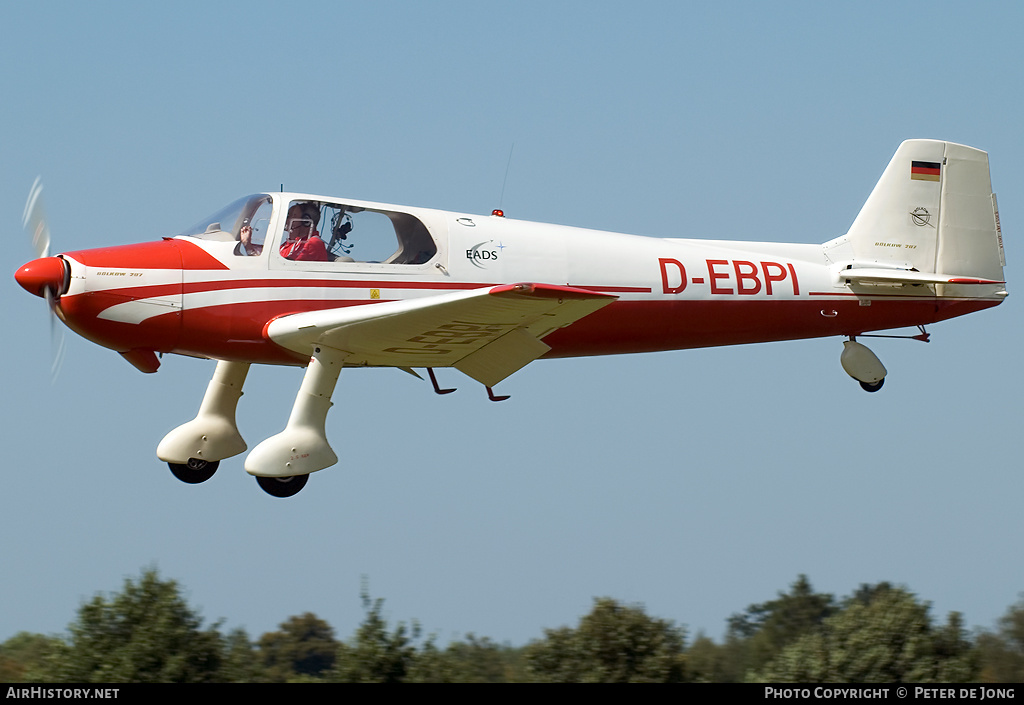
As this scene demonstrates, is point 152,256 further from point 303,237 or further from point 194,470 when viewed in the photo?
point 194,470

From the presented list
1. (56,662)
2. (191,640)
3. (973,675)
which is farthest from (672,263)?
(56,662)

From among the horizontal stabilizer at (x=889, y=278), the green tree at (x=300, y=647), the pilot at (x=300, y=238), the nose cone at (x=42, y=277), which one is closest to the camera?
the nose cone at (x=42, y=277)

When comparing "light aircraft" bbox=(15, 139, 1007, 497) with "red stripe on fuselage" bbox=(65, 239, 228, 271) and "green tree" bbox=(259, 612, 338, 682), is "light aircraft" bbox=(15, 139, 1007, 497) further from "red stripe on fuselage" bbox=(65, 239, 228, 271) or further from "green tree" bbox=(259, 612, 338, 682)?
"green tree" bbox=(259, 612, 338, 682)

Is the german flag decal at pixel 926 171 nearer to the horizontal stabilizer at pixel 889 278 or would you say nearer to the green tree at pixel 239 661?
the horizontal stabilizer at pixel 889 278

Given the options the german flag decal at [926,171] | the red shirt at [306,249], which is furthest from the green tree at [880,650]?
the red shirt at [306,249]

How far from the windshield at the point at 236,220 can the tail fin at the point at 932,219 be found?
542 cm

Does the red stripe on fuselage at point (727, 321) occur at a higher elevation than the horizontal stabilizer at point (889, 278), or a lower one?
lower

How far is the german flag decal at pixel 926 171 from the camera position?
12797 millimetres

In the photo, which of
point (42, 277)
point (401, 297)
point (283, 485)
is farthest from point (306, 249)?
point (42, 277)

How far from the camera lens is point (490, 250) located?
34.8 feet

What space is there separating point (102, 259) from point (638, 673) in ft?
20.7

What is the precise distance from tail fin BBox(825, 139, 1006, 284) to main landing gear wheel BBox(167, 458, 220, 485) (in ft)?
19.9
